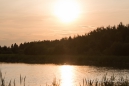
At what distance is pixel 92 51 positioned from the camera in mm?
75000

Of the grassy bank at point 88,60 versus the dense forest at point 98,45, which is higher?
the dense forest at point 98,45

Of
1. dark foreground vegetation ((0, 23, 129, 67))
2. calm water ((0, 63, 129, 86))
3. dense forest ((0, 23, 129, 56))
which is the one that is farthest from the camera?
dense forest ((0, 23, 129, 56))

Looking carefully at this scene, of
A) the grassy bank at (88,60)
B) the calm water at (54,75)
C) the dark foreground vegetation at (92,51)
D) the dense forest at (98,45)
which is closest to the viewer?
the calm water at (54,75)

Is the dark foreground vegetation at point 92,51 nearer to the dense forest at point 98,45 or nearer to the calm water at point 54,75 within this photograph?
the dense forest at point 98,45

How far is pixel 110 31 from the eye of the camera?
3273 inches

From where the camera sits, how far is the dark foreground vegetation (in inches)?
2342

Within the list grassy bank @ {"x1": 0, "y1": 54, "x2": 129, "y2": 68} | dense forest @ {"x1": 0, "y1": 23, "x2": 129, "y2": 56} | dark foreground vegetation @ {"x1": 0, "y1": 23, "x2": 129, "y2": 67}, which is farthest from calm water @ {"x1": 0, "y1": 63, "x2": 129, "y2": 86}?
dense forest @ {"x1": 0, "y1": 23, "x2": 129, "y2": 56}

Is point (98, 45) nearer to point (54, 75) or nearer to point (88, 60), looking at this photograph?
point (88, 60)

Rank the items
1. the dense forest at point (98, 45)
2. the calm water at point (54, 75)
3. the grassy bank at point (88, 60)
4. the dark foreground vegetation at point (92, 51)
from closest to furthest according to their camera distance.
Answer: the calm water at point (54, 75), the grassy bank at point (88, 60), the dark foreground vegetation at point (92, 51), the dense forest at point (98, 45)

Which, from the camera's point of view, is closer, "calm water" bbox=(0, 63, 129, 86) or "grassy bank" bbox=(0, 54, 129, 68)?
"calm water" bbox=(0, 63, 129, 86)

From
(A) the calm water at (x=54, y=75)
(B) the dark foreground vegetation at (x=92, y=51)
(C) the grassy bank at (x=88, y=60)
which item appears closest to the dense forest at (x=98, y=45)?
(B) the dark foreground vegetation at (x=92, y=51)

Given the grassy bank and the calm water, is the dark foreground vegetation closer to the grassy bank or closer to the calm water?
the grassy bank

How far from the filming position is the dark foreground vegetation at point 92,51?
5948 centimetres

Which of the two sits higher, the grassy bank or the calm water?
the grassy bank
